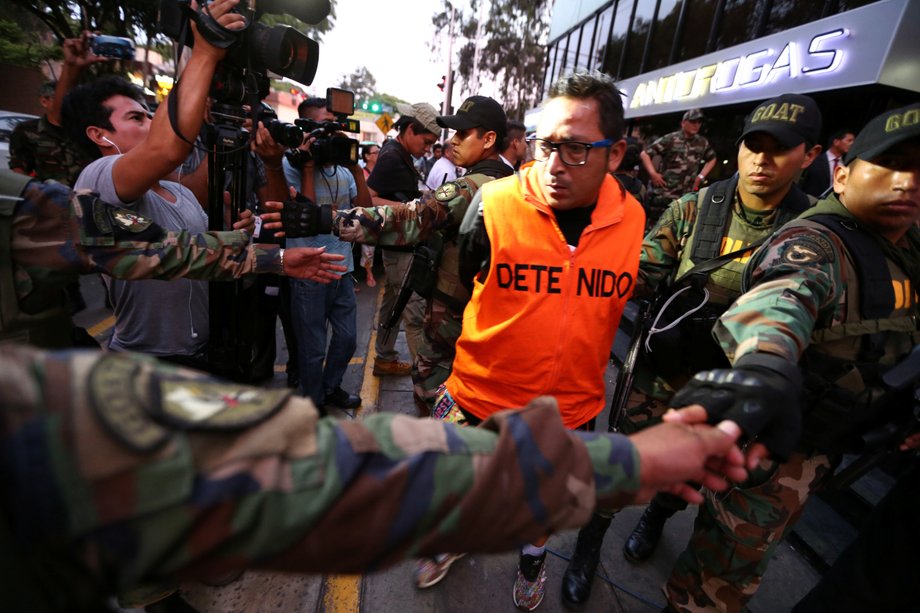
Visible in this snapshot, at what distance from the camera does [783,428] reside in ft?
3.45

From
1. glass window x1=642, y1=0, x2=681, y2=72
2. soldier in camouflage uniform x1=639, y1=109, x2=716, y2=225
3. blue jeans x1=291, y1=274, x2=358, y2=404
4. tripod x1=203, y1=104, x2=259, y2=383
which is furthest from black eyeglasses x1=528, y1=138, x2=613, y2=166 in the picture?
glass window x1=642, y1=0, x2=681, y2=72

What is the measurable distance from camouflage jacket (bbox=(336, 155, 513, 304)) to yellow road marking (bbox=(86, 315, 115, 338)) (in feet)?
12.6

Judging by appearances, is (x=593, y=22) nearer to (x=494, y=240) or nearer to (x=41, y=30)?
(x=494, y=240)

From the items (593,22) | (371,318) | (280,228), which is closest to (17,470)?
(280,228)

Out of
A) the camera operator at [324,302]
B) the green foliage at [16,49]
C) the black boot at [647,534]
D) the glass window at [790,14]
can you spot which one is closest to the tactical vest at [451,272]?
the camera operator at [324,302]

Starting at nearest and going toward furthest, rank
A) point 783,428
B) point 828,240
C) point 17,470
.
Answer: point 17,470 < point 783,428 < point 828,240

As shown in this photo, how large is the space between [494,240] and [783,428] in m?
1.01

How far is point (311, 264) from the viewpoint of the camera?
6.44 feet

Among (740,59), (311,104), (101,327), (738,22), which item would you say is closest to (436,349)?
(311,104)

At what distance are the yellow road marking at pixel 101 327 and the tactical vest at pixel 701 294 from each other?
16.3ft

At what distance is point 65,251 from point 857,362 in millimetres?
2639

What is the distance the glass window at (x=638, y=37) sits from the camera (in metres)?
10.5

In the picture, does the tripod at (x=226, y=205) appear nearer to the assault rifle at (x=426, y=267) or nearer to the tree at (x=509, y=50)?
the assault rifle at (x=426, y=267)

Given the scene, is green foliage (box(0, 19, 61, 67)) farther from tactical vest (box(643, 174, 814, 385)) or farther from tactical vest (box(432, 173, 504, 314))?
tactical vest (box(643, 174, 814, 385))
